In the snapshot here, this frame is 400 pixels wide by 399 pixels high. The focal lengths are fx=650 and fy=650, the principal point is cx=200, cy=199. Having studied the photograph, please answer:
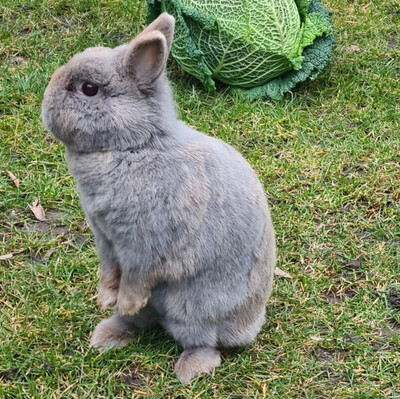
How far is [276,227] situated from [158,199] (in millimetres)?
1517

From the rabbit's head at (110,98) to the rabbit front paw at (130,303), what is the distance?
64 cm

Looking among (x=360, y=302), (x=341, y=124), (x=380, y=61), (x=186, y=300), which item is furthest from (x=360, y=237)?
(x=380, y=61)

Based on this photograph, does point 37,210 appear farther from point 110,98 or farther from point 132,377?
point 110,98

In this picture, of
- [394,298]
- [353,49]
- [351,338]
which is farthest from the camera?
[353,49]

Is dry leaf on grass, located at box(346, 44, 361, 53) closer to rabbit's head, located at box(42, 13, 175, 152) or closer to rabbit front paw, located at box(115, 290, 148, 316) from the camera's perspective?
rabbit's head, located at box(42, 13, 175, 152)

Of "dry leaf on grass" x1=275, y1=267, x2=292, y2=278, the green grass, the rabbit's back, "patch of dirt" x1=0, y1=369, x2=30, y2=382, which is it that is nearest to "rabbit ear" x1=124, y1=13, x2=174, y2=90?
the rabbit's back

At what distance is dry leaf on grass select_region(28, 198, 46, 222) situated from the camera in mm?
3872

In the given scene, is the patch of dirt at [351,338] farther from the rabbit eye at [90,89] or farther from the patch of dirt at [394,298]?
the rabbit eye at [90,89]

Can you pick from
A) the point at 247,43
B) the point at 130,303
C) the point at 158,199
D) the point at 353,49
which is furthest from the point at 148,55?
the point at 353,49

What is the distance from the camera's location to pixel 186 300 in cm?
278

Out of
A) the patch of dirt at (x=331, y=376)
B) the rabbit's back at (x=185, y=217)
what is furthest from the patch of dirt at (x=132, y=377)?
the patch of dirt at (x=331, y=376)

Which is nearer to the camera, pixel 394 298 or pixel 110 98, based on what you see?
pixel 110 98

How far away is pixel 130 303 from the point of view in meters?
2.74

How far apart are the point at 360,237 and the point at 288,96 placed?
155cm
